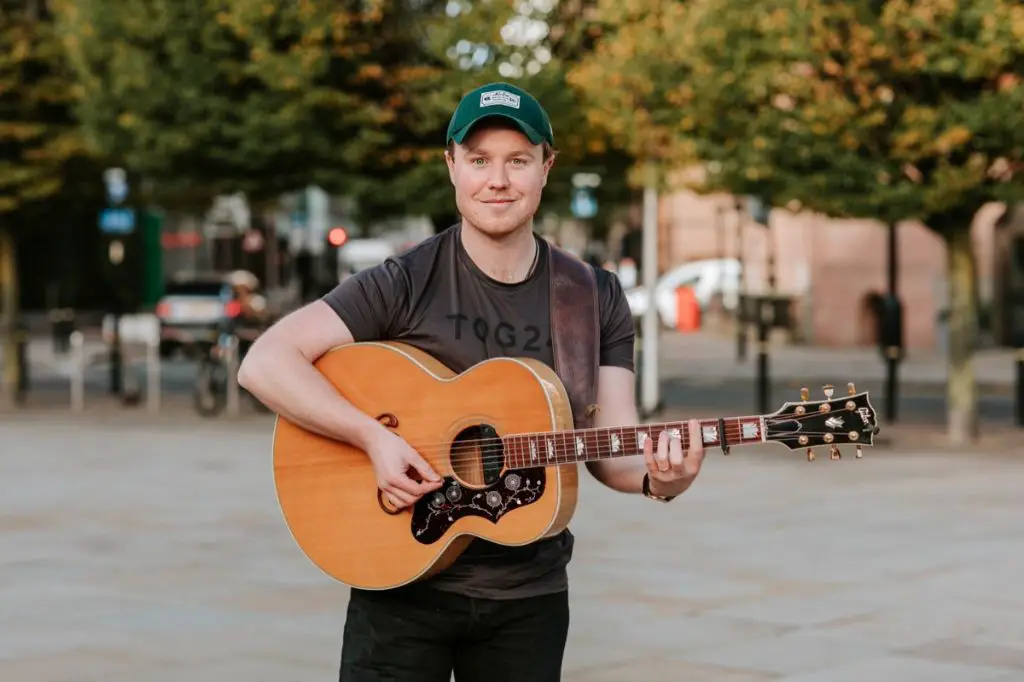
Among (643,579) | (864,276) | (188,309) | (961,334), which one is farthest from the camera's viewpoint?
(864,276)

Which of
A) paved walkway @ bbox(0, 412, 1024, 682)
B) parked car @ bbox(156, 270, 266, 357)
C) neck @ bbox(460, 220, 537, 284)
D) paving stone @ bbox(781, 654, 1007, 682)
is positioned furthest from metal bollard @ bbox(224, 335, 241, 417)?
neck @ bbox(460, 220, 537, 284)

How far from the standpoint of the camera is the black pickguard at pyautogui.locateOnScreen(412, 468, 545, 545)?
407 centimetres

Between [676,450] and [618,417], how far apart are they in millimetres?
373

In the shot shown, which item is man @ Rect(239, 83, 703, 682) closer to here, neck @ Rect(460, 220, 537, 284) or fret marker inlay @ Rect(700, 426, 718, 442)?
neck @ Rect(460, 220, 537, 284)

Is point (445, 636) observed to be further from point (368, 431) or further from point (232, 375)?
point (232, 375)

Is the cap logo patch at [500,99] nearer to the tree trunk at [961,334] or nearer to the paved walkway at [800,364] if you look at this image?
the tree trunk at [961,334]

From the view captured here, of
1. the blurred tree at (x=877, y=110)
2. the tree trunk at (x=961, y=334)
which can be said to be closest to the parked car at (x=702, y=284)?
the tree trunk at (x=961, y=334)

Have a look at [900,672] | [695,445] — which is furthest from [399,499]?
[900,672]

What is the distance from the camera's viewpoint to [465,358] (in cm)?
424

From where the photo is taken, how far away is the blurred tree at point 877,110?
17.4 metres

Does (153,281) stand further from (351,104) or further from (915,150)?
(915,150)

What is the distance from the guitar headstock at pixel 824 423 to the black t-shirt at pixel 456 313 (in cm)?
55

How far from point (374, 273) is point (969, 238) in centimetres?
1564

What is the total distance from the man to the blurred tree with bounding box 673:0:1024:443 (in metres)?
13.7
